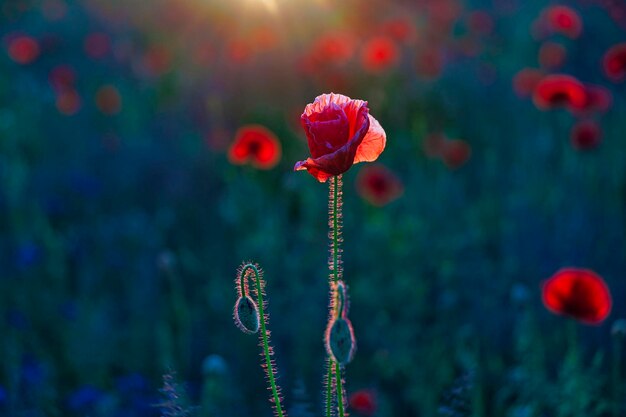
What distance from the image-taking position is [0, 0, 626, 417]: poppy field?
7.47ft

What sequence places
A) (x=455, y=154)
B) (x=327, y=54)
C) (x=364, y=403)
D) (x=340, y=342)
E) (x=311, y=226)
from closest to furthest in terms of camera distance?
(x=340, y=342)
(x=364, y=403)
(x=311, y=226)
(x=455, y=154)
(x=327, y=54)

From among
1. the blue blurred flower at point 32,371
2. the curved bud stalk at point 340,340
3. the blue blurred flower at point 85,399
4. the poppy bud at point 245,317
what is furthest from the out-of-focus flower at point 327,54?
the curved bud stalk at point 340,340

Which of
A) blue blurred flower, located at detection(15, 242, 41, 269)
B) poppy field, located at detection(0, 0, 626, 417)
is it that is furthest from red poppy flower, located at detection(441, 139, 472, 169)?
blue blurred flower, located at detection(15, 242, 41, 269)

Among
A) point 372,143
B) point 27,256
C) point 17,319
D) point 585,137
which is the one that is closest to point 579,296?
point 372,143

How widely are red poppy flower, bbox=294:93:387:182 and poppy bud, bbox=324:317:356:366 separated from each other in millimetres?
271

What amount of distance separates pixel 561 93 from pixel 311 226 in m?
1.43

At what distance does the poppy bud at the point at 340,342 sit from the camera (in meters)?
1.23

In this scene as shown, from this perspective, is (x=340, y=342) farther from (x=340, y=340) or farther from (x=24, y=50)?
(x=24, y=50)

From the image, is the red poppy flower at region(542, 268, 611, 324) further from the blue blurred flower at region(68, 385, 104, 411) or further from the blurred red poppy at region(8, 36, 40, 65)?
the blurred red poppy at region(8, 36, 40, 65)

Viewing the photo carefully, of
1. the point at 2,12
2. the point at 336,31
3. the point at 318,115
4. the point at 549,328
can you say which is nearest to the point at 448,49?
the point at 336,31

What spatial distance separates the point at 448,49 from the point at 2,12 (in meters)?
4.60

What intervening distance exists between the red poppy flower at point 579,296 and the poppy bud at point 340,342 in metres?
1.33

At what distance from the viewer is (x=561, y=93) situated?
11.4 ft

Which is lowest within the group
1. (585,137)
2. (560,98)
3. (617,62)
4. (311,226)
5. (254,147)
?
(311,226)
